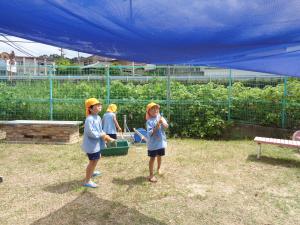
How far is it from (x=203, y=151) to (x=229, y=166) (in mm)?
1260

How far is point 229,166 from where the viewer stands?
6.20 m

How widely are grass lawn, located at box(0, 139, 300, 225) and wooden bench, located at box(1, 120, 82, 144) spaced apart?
0.84 metres

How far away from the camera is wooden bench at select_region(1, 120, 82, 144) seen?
8.20 m

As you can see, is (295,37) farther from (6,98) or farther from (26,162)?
(6,98)

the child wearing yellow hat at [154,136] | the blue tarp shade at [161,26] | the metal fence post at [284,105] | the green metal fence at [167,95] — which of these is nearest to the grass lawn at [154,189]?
the child wearing yellow hat at [154,136]

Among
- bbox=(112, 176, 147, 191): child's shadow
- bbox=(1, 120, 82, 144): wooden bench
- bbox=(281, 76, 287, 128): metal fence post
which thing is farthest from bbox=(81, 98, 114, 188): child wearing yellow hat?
bbox=(281, 76, 287, 128): metal fence post

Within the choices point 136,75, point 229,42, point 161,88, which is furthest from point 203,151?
point 229,42

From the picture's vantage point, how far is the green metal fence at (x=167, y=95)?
877cm

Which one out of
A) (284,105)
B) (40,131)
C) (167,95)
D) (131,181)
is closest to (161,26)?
(131,181)

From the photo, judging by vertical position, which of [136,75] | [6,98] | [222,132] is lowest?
[222,132]

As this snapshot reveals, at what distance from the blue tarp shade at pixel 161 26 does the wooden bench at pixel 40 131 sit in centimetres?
545

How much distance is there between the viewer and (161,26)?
7.37 ft

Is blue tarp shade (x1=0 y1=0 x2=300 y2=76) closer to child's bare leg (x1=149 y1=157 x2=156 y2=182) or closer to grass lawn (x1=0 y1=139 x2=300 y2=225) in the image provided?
grass lawn (x1=0 y1=139 x2=300 y2=225)

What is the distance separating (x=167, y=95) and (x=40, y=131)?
3.61 meters
